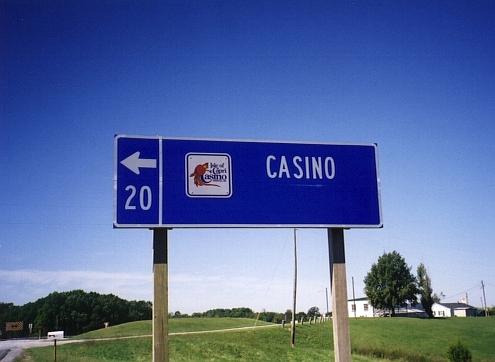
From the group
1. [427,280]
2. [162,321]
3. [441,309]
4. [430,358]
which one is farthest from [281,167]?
[441,309]

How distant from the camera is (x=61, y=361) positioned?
28266mm

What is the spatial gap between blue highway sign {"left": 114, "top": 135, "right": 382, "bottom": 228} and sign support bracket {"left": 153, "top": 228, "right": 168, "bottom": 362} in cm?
23

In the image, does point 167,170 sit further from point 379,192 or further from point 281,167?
point 379,192

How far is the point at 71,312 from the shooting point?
4444 inches

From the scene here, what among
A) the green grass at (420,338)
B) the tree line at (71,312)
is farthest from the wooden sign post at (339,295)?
the tree line at (71,312)

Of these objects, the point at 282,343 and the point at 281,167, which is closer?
A: the point at 281,167

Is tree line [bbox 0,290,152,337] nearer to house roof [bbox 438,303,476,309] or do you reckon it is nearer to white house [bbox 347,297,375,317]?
white house [bbox 347,297,375,317]

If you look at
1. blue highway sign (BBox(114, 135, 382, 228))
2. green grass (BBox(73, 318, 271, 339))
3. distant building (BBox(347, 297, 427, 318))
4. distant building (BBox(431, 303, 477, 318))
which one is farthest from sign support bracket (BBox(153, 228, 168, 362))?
distant building (BBox(431, 303, 477, 318))

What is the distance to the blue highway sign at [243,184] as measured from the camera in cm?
533

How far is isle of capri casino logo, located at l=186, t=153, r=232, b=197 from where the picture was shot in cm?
548

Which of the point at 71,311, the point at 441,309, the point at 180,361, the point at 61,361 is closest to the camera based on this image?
the point at 61,361

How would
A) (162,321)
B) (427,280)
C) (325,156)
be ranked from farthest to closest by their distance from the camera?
(427,280) < (325,156) < (162,321)

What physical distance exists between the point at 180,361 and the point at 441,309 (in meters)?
112

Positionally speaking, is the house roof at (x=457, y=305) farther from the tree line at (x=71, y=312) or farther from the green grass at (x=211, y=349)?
the green grass at (x=211, y=349)
